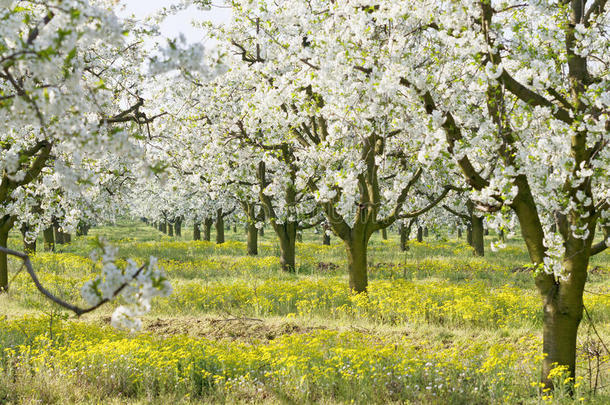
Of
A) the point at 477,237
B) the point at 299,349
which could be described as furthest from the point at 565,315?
the point at 477,237

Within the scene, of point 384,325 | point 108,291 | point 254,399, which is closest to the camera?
point 108,291

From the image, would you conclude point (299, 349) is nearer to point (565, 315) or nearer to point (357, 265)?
point (565, 315)

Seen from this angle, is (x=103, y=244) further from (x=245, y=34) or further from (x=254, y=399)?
(x=245, y=34)

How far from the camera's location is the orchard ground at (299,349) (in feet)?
19.0

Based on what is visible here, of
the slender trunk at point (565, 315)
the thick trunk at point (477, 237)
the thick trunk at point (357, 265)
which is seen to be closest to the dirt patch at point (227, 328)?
the thick trunk at point (357, 265)

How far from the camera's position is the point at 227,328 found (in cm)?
880

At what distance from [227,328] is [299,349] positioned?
2714 mm

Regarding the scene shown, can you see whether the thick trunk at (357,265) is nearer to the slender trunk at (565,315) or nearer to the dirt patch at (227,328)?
the dirt patch at (227,328)

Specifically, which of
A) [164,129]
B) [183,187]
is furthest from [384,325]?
[183,187]

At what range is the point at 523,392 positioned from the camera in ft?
19.2

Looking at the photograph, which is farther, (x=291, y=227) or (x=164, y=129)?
(x=291, y=227)

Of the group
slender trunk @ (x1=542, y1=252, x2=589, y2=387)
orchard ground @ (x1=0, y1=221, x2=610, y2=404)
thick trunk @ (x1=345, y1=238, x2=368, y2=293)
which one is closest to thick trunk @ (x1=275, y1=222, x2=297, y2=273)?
orchard ground @ (x1=0, y1=221, x2=610, y2=404)

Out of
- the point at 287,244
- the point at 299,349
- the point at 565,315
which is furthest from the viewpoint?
the point at 287,244

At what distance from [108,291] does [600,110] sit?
5.37 m
